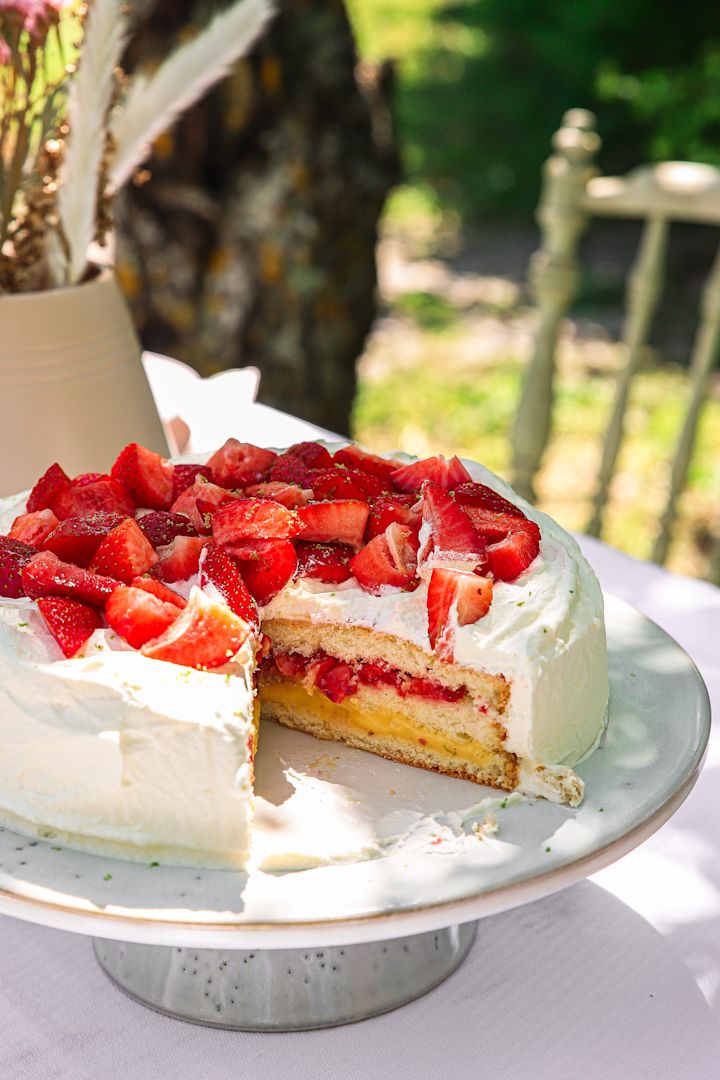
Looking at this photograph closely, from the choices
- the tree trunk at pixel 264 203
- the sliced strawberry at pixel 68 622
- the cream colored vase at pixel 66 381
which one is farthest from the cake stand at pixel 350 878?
the tree trunk at pixel 264 203

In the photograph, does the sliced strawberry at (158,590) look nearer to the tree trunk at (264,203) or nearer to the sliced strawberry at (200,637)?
the sliced strawberry at (200,637)

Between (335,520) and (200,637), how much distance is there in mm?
347

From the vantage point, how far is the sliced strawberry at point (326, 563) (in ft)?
5.61

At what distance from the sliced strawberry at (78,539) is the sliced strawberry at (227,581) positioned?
14cm

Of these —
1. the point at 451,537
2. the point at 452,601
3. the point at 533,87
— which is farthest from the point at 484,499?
the point at 533,87

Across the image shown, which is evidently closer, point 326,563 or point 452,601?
point 452,601

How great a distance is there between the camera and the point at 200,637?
144cm

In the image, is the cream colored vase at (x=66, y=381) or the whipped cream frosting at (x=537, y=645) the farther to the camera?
the cream colored vase at (x=66, y=381)

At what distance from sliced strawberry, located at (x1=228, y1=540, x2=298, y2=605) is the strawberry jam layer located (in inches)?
6.1

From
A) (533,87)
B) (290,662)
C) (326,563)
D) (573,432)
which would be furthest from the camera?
(533,87)

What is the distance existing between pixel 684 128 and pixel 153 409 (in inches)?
237

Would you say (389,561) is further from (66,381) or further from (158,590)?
(66,381)

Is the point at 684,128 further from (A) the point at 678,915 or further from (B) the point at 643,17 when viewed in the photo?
(A) the point at 678,915

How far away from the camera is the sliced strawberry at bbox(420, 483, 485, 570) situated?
5.37ft
